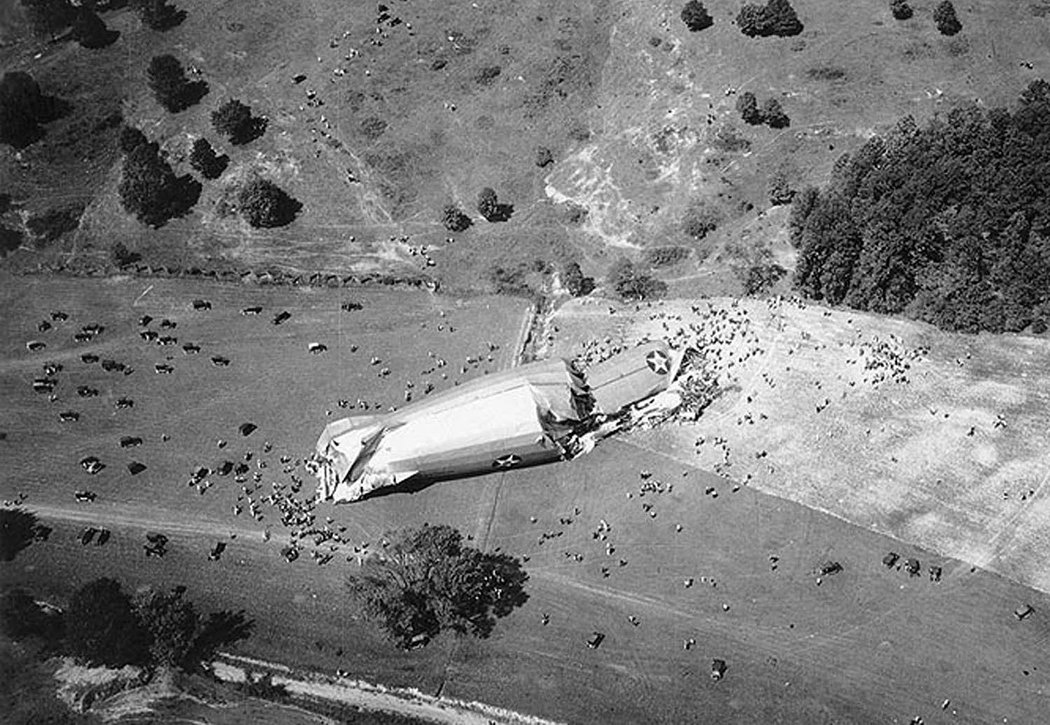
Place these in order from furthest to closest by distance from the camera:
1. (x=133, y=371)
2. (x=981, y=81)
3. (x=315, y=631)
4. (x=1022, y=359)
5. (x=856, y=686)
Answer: (x=981, y=81) < (x=133, y=371) < (x=1022, y=359) < (x=315, y=631) < (x=856, y=686)

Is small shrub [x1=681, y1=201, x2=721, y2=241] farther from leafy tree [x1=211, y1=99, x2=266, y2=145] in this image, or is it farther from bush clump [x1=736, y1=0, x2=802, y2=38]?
leafy tree [x1=211, y1=99, x2=266, y2=145]

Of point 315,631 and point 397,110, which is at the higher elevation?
point 397,110

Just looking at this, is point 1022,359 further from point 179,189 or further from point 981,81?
point 179,189

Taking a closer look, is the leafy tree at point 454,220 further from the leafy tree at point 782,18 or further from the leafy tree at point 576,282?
the leafy tree at point 782,18

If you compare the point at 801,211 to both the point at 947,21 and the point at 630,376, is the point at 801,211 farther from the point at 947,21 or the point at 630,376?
the point at 947,21

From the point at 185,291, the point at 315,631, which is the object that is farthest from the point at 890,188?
the point at 185,291

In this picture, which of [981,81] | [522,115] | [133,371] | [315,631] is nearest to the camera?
[315,631]

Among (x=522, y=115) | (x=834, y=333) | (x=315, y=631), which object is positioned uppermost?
(x=522, y=115)

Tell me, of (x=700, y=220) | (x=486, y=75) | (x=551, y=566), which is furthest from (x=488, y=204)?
(x=551, y=566)
